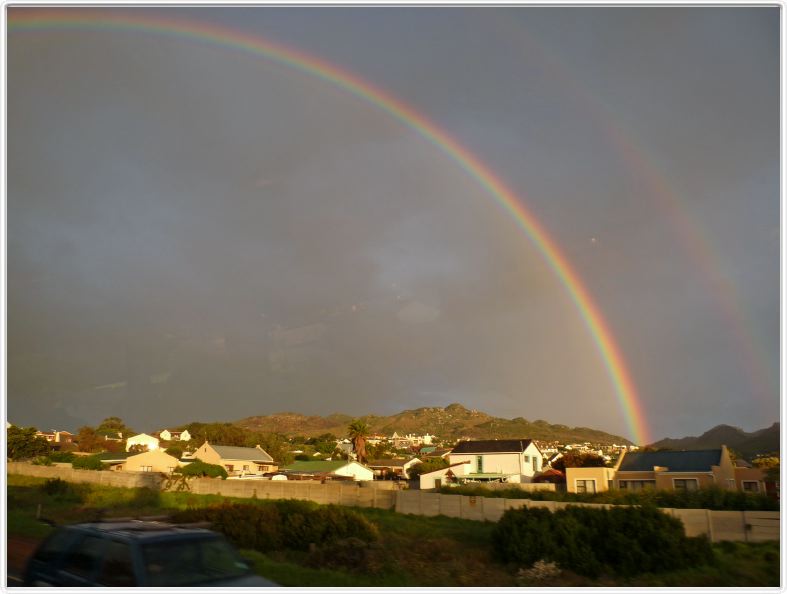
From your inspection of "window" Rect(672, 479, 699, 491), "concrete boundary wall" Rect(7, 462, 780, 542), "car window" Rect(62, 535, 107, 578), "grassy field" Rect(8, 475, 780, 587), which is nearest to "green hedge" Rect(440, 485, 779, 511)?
"concrete boundary wall" Rect(7, 462, 780, 542)

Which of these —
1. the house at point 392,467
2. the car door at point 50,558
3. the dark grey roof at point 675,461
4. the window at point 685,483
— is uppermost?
the car door at point 50,558

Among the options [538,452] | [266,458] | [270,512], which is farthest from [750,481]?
[266,458]

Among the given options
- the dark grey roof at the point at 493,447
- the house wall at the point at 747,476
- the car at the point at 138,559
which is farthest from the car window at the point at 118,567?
the dark grey roof at the point at 493,447

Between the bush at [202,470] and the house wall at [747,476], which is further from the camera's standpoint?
the bush at [202,470]

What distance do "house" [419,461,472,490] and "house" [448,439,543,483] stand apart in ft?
3.06

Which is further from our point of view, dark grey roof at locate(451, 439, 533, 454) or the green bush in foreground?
dark grey roof at locate(451, 439, 533, 454)

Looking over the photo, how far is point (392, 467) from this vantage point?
102 meters

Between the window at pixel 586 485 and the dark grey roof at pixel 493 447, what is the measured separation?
2171 cm

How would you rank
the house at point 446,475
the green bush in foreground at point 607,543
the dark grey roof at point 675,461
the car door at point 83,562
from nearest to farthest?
the car door at point 83,562 < the green bush in foreground at point 607,543 < the dark grey roof at point 675,461 < the house at point 446,475

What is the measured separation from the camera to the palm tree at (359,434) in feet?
352

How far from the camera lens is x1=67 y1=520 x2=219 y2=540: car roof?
8.50m

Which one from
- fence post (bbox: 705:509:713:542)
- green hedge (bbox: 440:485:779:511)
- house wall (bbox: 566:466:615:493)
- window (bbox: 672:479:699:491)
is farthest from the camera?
house wall (bbox: 566:466:615:493)

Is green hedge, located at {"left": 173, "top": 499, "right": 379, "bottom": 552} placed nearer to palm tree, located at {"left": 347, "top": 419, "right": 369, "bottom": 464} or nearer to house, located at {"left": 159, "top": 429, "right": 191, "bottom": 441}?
palm tree, located at {"left": 347, "top": 419, "right": 369, "bottom": 464}

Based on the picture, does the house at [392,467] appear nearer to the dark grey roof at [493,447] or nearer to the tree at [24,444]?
the dark grey roof at [493,447]
